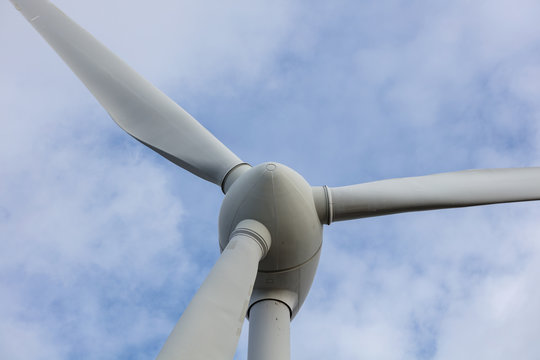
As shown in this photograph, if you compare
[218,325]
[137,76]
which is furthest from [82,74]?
[218,325]

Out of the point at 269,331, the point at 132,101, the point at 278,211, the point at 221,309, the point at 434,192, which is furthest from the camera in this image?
the point at 132,101

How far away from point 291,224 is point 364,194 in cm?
146

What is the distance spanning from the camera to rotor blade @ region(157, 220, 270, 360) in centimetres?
457

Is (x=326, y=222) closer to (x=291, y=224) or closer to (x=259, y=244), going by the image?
(x=291, y=224)

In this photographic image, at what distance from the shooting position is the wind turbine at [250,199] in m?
5.63

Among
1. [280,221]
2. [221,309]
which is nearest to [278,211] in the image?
[280,221]

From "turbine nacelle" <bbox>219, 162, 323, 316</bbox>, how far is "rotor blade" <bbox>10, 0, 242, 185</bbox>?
123 centimetres

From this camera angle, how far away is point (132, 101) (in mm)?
9766

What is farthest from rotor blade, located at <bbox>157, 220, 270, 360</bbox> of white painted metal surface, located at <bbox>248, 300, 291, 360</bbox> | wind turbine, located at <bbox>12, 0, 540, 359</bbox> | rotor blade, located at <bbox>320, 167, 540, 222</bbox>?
rotor blade, located at <bbox>320, 167, 540, 222</bbox>

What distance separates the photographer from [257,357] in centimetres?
716

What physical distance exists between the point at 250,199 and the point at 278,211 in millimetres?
433

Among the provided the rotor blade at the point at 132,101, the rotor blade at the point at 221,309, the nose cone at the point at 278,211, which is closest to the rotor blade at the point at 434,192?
the nose cone at the point at 278,211

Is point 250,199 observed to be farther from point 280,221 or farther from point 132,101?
point 132,101

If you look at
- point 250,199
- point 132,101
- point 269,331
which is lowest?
point 269,331
